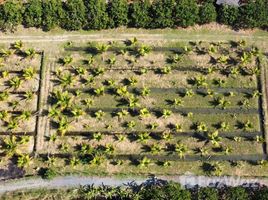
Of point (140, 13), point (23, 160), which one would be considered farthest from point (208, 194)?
point (140, 13)

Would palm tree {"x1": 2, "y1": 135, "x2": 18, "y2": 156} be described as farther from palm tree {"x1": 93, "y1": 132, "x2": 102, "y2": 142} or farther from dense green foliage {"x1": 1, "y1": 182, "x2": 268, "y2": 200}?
palm tree {"x1": 93, "y1": 132, "x2": 102, "y2": 142}

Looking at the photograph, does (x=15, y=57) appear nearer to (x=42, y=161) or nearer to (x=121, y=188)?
(x=42, y=161)

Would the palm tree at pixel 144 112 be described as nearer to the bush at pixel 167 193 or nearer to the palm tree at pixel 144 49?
the palm tree at pixel 144 49

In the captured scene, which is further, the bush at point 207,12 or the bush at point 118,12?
the bush at point 207,12

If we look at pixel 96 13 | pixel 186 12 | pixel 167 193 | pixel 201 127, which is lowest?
pixel 167 193

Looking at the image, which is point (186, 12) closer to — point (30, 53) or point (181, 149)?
point (181, 149)

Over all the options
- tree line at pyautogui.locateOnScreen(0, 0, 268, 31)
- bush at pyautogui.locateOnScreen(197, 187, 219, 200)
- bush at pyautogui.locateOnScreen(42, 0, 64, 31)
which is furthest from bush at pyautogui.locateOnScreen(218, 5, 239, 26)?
bush at pyautogui.locateOnScreen(197, 187, 219, 200)

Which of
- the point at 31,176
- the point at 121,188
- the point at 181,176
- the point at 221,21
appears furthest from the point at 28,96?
the point at 221,21

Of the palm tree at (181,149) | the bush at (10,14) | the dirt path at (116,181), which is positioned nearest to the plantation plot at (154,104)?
the palm tree at (181,149)
